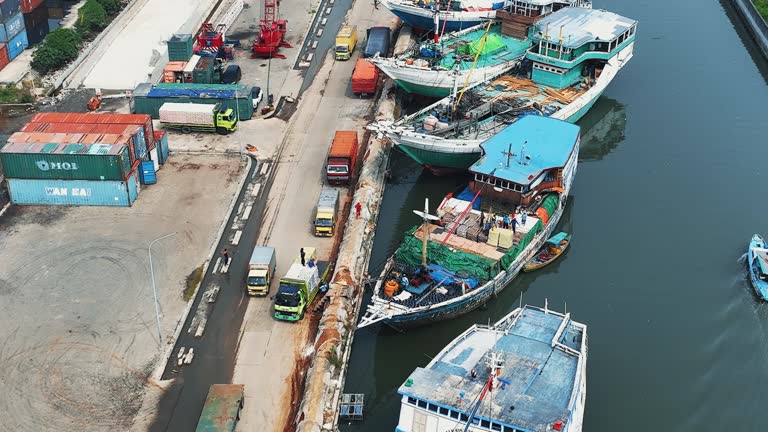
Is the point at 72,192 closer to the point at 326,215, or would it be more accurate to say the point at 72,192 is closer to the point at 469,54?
the point at 326,215

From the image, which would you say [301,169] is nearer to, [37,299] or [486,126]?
[486,126]

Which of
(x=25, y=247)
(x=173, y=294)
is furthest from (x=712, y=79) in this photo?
(x=25, y=247)

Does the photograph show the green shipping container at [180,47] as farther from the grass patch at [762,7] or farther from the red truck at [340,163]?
the grass patch at [762,7]

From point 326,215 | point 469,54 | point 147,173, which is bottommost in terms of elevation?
point 147,173

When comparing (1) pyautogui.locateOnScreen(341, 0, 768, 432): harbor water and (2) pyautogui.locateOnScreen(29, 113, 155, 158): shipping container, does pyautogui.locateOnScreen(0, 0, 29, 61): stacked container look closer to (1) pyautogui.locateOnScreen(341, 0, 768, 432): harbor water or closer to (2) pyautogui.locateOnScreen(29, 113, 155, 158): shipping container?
(2) pyautogui.locateOnScreen(29, 113, 155, 158): shipping container

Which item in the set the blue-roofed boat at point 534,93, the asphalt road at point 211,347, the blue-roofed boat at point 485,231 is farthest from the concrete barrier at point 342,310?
the asphalt road at point 211,347

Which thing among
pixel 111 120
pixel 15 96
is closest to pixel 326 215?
pixel 111 120
